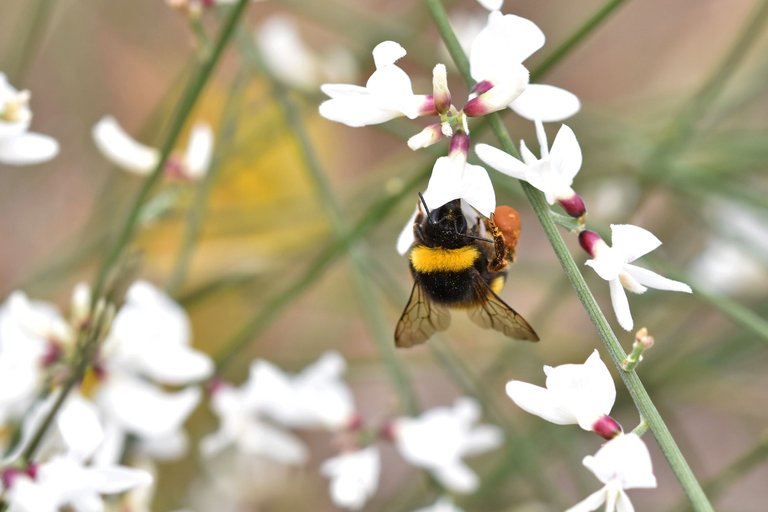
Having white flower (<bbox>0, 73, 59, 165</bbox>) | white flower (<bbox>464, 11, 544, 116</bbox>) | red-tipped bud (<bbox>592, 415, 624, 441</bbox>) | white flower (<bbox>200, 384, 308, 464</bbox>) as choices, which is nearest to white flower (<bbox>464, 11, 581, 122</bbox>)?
white flower (<bbox>464, 11, 544, 116</bbox>)

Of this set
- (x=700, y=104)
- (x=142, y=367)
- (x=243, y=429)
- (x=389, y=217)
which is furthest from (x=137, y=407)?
(x=700, y=104)

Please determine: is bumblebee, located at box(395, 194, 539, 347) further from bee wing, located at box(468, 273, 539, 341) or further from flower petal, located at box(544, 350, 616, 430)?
flower petal, located at box(544, 350, 616, 430)

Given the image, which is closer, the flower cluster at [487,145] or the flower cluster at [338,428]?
the flower cluster at [487,145]

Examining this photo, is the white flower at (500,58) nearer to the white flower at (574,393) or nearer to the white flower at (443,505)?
the white flower at (574,393)

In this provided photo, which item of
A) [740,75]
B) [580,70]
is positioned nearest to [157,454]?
[740,75]

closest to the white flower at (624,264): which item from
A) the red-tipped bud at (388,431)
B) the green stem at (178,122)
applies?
the green stem at (178,122)

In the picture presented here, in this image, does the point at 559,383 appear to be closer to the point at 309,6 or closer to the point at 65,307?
the point at 309,6

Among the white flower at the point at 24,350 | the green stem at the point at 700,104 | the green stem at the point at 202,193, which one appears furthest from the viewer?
the green stem at the point at 700,104
